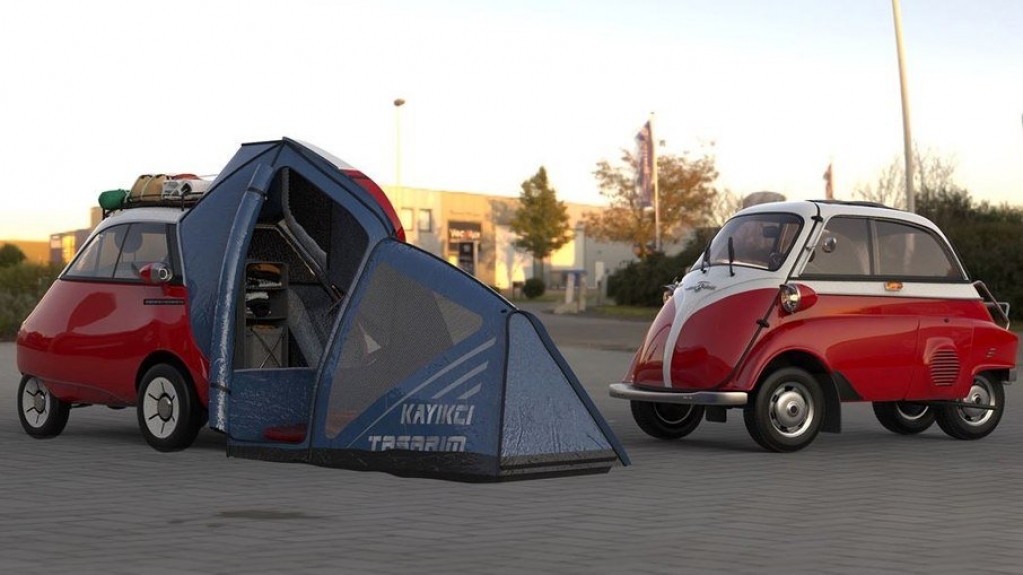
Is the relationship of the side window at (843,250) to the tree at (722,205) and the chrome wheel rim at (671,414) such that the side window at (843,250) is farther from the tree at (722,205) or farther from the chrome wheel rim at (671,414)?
the tree at (722,205)

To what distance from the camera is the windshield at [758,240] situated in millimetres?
13477

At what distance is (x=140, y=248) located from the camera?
1359 centimetres

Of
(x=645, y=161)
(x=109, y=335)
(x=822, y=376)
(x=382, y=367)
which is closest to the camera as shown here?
(x=382, y=367)

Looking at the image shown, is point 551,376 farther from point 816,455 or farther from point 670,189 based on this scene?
point 670,189

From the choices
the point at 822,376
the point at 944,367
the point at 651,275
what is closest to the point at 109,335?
the point at 822,376

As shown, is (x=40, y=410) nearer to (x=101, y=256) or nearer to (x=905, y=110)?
(x=101, y=256)

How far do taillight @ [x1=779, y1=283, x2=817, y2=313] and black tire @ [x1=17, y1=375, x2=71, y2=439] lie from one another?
614cm

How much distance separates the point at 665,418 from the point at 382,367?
3644 millimetres

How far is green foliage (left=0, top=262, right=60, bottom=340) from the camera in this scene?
35250 mm

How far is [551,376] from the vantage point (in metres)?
11.2

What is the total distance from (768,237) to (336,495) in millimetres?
4978

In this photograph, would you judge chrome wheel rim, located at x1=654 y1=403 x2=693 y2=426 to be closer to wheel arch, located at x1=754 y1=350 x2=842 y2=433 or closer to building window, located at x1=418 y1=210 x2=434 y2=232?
wheel arch, located at x1=754 y1=350 x2=842 y2=433

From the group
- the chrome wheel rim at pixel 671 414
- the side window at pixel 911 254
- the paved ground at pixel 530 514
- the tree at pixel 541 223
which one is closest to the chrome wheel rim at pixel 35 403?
the paved ground at pixel 530 514

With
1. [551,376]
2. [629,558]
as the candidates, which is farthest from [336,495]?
[629,558]
